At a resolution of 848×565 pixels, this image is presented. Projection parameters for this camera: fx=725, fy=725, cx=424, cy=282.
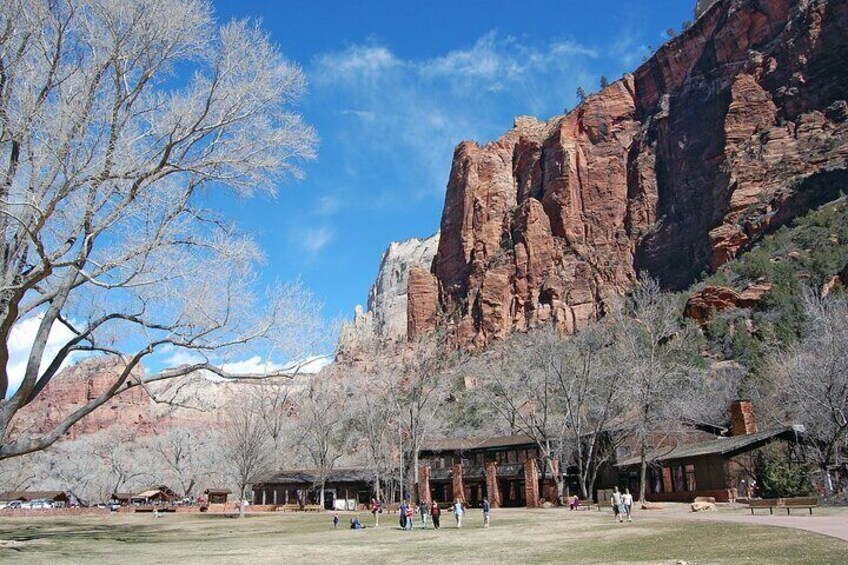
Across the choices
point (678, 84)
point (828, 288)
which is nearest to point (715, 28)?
point (678, 84)

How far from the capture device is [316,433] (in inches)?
2571

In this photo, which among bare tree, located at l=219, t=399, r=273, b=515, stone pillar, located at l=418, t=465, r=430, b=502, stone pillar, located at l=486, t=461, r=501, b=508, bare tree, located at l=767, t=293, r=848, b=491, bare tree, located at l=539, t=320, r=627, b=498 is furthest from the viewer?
stone pillar, located at l=418, t=465, r=430, b=502

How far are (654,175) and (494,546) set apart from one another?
12892 centimetres

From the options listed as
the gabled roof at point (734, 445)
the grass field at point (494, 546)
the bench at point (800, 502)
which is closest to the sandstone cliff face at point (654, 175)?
the gabled roof at point (734, 445)

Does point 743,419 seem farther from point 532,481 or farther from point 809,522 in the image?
point 809,522

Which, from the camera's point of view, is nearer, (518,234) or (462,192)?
(518,234)

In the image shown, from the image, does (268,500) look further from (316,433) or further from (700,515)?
(700,515)

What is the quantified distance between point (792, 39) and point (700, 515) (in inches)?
4406

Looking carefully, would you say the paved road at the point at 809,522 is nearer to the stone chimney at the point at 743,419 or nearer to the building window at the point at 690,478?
the building window at the point at 690,478

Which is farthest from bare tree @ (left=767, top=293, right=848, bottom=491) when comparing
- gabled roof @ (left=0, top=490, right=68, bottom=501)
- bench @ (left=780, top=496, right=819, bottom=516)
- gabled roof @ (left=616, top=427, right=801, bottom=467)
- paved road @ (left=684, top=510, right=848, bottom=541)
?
gabled roof @ (left=0, top=490, right=68, bottom=501)

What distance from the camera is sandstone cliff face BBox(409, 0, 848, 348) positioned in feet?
362

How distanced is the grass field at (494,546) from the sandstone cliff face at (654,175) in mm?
86809

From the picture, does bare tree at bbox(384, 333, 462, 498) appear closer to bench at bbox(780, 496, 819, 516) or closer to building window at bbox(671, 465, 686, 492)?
building window at bbox(671, 465, 686, 492)

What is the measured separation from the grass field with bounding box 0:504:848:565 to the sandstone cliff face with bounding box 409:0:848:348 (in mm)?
86809
